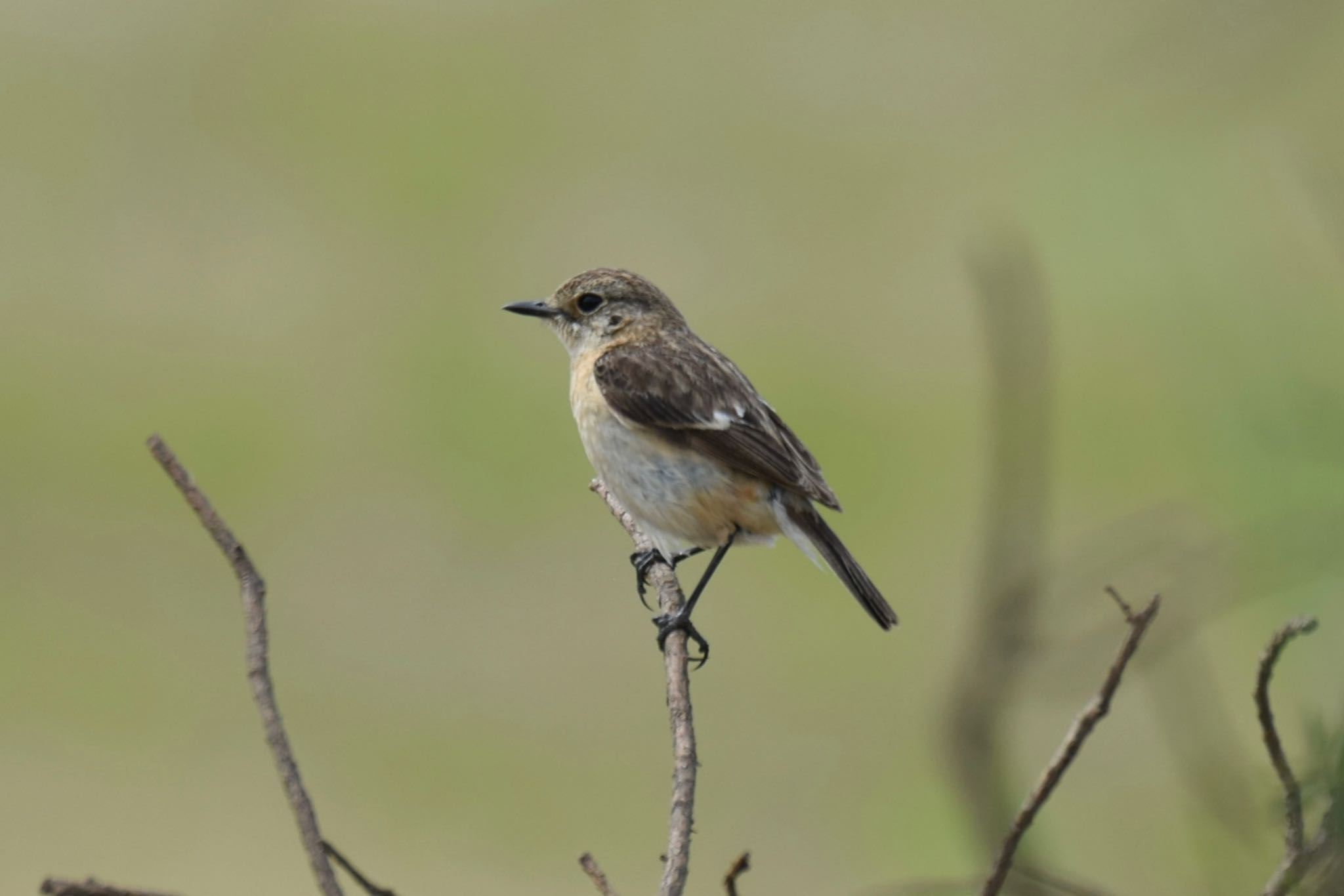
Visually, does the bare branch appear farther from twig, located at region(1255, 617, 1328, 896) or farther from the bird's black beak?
the bird's black beak

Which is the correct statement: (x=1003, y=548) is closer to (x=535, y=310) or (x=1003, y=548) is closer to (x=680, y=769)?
(x=680, y=769)

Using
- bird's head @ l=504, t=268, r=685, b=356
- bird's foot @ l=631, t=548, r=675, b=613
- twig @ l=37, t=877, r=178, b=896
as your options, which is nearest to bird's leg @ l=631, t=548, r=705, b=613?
bird's foot @ l=631, t=548, r=675, b=613

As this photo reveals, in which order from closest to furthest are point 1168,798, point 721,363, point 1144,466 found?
point 721,363
point 1168,798
point 1144,466

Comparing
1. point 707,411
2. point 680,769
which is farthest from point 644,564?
point 680,769

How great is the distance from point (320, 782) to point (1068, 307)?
776 centimetres

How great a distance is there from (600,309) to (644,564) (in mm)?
845

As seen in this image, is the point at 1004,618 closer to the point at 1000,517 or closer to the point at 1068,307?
the point at 1000,517

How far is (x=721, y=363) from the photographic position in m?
4.20

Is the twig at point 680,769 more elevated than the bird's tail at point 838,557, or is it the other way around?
the bird's tail at point 838,557

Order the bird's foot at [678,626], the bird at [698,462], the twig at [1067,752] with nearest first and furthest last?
1. the twig at [1067,752]
2. the bird's foot at [678,626]
3. the bird at [698,462]

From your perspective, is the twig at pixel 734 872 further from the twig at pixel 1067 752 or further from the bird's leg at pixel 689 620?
the bird's leg at pixel 689 620

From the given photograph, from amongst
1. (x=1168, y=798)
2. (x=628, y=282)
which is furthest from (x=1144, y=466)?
(x=628, y=282)

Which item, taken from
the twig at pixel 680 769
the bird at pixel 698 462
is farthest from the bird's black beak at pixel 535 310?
the twig at pixel 680 769

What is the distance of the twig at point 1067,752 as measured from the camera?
1073 mm
